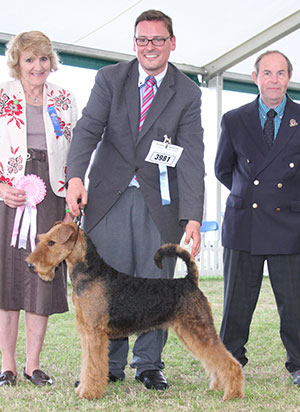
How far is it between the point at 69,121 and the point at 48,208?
618 mm

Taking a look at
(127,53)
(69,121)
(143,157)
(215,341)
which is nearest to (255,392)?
(215,341)

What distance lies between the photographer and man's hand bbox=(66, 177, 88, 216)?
3.03 meters

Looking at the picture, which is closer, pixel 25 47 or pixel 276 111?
pixel 25 47

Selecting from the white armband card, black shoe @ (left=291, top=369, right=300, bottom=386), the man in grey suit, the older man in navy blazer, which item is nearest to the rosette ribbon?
the man in grey suit

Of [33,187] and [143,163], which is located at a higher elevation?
[143,163]

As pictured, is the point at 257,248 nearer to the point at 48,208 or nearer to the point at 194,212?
Result: the point at 194,212

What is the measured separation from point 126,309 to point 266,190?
4.30ft

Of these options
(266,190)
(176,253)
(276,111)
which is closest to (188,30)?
(276,111)

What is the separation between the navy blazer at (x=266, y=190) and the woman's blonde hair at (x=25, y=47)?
1.46 m

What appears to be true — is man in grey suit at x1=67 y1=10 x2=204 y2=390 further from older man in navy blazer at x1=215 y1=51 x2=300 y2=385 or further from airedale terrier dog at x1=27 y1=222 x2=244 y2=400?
older man in navy blazer at x1=215 y1=51 x2=300 y2=385

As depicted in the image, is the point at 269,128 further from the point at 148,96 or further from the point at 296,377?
the point at 296,377

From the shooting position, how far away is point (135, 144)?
3252 mm

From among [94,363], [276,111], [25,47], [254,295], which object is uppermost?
[25,47]

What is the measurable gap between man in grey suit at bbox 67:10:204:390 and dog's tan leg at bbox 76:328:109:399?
46cm
